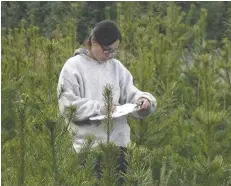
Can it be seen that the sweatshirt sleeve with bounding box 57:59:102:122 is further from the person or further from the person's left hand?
the person's left hand

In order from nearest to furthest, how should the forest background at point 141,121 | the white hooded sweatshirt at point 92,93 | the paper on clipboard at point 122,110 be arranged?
the forest background at point 141,121
the paper on clipboard at point 122,110
the white hooded sweatshirt at point 92,93

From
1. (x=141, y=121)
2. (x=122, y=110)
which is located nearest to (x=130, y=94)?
(x=122, y=110)

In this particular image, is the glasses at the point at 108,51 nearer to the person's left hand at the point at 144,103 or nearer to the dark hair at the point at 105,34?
the dark hair at the point at 105,34

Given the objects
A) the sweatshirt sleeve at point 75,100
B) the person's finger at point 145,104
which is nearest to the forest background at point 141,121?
the sweatshirt sleeve at point 75,100

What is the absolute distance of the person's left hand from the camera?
3348 millimetres

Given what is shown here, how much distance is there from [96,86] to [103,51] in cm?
19

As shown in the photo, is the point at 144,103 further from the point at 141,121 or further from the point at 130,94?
the point at 141,121

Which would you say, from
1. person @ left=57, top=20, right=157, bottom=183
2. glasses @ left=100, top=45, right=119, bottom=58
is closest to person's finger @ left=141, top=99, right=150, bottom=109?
person @ left=57, top=20, right=157, bottom=183

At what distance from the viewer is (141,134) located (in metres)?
4.05

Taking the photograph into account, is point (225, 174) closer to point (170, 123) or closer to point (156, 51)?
point (170, 123)

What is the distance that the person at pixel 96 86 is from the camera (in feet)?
11.0

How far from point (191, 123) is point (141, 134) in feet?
2.04

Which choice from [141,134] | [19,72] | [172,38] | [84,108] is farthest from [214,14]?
[84,108]

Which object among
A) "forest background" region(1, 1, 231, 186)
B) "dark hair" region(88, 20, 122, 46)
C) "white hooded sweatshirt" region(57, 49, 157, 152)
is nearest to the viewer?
"forest background" region(1, 1, 231, 186)
